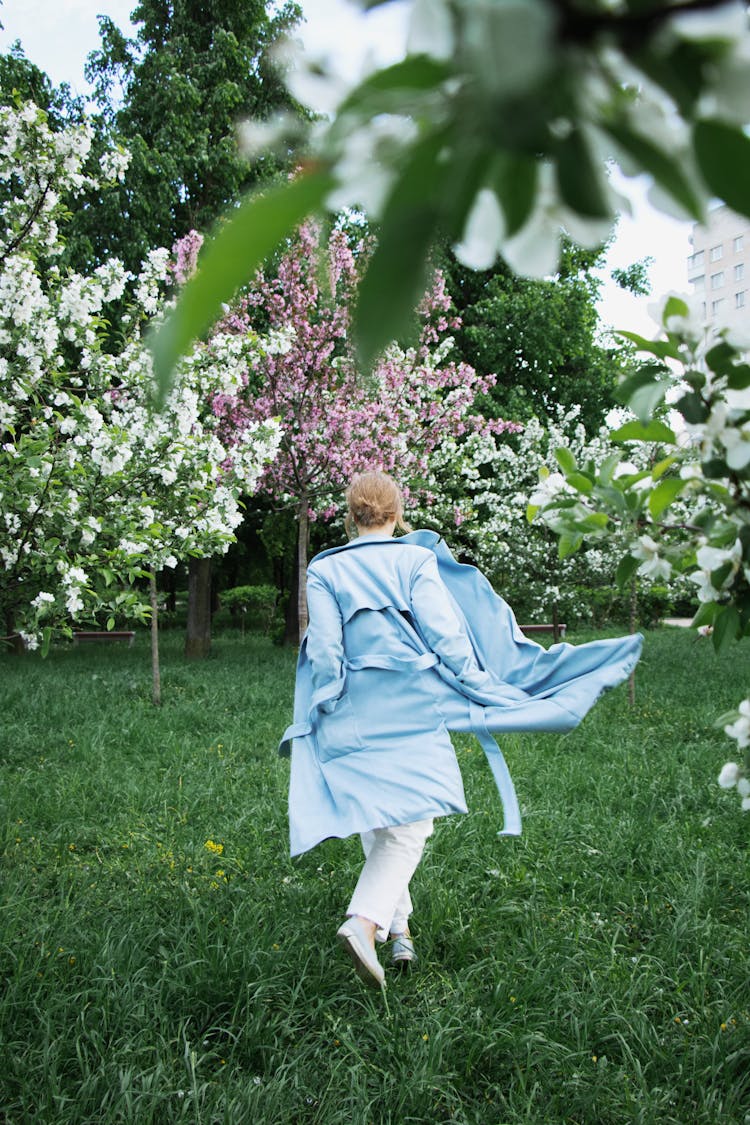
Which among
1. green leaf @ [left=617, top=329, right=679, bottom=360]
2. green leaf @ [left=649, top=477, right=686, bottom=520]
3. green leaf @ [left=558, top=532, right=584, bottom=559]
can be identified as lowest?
green leaf @ [left=558, top=532, right=584, bottom=559]

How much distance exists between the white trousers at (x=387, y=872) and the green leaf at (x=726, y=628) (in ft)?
6.13

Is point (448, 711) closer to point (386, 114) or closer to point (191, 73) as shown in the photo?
point (386, 114)

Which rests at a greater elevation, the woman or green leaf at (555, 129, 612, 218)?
green leaf at (555, 129, 612, 218)

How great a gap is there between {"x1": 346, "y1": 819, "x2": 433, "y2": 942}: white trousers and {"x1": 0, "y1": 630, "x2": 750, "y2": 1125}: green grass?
26cm

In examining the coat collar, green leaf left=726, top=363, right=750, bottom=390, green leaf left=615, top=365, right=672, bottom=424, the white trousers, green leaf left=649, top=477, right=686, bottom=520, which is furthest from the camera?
the coat collar

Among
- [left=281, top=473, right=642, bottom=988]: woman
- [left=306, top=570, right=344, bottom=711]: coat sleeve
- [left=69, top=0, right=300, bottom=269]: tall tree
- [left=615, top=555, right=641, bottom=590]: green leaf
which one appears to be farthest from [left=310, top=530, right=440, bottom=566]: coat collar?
[left=69, top=0, right=300, bottom=269]: tall tree

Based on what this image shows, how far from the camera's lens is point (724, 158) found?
0.39 metres

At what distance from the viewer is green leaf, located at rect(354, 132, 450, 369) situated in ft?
1.21

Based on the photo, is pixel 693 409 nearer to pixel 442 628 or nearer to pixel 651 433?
pixel 651 433

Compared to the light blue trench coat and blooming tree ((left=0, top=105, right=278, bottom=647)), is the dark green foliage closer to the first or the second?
blooming tree ((left=0, top=105, right=278, bottom=647))

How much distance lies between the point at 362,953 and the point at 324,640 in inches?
42.5

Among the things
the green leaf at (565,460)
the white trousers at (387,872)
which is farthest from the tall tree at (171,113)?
the green leaf at (565,460)

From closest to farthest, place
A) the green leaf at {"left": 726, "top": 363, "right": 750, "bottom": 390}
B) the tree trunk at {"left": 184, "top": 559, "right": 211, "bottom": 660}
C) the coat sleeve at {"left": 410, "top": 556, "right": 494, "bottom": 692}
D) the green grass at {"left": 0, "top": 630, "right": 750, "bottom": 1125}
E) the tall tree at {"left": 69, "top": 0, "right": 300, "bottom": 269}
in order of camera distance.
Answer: the green leaf at {"left": 726, "top": 363, "right": 750, "bottom": 390} < the green grass at {"left": 0, "top": 630, "right": 750, "bottom": 1125} < the coat sleeve at {"left": 410, "top": 556, "right": 494, "bottom": 692} < the tall tree at {"left": 69, "top": 0, "right": 300, "bottom": 269} < the tree trunk at {"left": 184, "top": 559, "right": 211, "bottom": 660}

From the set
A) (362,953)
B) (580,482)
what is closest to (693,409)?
(580,482)
